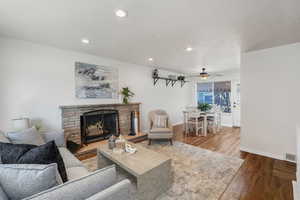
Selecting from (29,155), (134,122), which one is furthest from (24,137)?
(134,122)

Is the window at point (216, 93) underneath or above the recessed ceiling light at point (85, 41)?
underneath

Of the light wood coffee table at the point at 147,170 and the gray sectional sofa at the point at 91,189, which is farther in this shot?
the light wood coffee table at the point at 147,170

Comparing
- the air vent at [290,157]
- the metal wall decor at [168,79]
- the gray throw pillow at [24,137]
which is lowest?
the air vent at [290,157]

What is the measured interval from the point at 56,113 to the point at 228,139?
468 cm

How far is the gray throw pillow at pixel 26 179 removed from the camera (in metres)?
0.83

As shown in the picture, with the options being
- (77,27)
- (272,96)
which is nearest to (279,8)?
(272,96)

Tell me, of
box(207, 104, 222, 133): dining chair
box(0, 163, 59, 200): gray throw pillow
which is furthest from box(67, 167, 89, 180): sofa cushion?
box(207, 104, 222, 133): dining chair

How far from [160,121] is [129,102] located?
1153 millimetres

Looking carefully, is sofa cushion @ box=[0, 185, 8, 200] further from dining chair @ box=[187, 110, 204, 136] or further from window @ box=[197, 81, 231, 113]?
window @ box=[197, 81, 231, 113]

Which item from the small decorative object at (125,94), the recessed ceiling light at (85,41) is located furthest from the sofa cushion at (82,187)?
the small decorative object at (125,94)

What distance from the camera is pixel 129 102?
13.7 feet

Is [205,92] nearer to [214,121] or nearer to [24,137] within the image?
[214,121]

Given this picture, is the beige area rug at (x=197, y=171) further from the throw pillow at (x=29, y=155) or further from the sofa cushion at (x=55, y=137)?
the throw pillow at (x=29, y=155)

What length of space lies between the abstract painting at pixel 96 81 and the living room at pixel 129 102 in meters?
0.03
